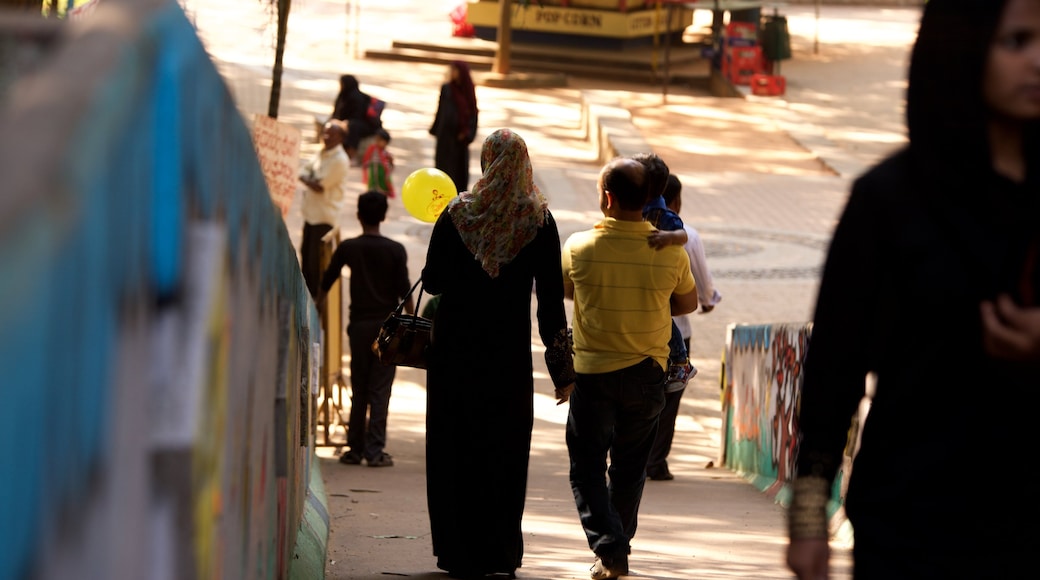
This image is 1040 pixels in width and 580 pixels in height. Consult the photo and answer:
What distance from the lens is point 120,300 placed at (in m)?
1.51

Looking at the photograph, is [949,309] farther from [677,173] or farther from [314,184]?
[677,173]

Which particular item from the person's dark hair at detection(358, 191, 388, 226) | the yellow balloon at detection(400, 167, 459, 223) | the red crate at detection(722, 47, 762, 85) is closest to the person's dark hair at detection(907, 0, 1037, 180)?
the yellow balloon at detection(400, 167, 459, 223)

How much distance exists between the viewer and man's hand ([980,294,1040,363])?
2.27 metres

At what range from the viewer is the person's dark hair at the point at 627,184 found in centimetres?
536

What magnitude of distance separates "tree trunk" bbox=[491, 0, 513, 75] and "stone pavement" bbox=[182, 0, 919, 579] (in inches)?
33.0

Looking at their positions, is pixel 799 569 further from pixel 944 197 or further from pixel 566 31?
pixel 566 31

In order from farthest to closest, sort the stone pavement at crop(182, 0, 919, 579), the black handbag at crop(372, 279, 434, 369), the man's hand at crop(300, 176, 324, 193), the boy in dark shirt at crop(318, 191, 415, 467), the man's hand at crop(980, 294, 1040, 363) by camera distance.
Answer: the man's hand at crop(300, 176, 324, 193)
the boy in dark shirt at crop(318, 191, 415, 467)
the stone pavement at crop(182, 0, 919, 579)
the black handbag at crop(372, 279, 434, 369)
the man's hand at crop(980, 294, 1040, 363)

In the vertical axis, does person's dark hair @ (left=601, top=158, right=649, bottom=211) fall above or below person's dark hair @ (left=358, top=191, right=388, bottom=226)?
above

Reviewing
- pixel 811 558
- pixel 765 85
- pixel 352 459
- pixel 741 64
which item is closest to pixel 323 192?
pixel 352 459

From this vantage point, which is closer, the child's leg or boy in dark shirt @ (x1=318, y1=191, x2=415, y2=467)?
the child's leg

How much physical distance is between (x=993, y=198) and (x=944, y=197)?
7 cm

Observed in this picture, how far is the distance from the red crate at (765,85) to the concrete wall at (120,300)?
25.7m

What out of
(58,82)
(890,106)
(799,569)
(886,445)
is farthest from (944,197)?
(890,106)

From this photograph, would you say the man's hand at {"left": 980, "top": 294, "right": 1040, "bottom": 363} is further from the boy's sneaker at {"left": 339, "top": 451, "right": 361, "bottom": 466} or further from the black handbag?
the boy's sneaker at {"left": 339, "top": 451, "right": 361, "bottom": 466}
